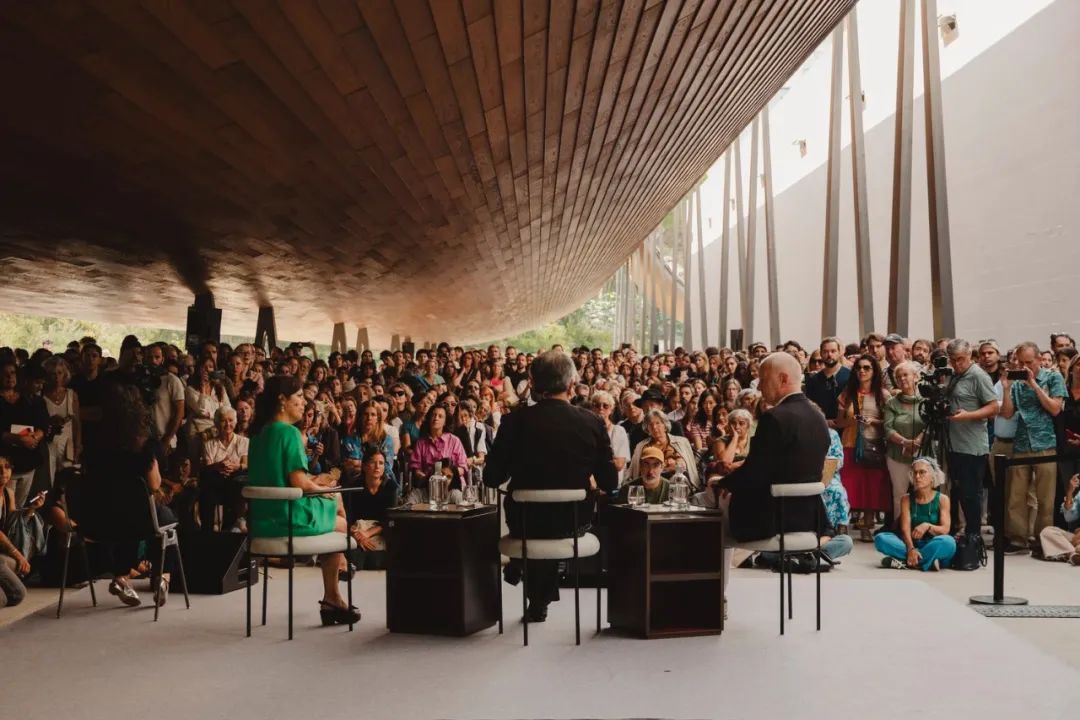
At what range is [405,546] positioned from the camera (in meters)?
4.84

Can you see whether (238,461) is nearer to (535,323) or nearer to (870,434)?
(870,434)

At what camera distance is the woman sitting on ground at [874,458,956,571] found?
6.49 m

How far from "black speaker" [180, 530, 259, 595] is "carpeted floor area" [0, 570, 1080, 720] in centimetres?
53

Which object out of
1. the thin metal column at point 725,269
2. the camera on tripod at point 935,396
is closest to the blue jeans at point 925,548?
the camera on tripod at point 935,396

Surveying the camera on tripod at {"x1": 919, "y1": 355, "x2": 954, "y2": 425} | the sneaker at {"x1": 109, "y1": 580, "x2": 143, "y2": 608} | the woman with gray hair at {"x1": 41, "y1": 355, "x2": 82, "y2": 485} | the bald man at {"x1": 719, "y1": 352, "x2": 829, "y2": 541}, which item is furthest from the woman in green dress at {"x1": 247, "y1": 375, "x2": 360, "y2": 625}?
the camera on tripod at {"x1": 919, "y1": 355, "x2": 954, "y2": 425}

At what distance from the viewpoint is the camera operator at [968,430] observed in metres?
6.88

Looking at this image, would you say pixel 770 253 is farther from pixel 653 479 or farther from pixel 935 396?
pixel 653 479

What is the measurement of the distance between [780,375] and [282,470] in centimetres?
238

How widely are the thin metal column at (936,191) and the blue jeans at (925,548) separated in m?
4.32

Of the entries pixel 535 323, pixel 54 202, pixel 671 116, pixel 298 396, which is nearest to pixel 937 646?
pixel 298 396

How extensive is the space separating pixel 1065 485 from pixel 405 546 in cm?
503

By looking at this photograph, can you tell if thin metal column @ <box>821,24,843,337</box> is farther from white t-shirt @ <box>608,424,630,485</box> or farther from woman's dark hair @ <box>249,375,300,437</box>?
woman's dark hair @ <box>249,375,300,437</box>

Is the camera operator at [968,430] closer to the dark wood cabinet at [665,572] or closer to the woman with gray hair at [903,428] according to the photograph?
the woman with gray hair at [903,428]

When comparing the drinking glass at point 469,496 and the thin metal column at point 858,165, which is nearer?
the drinking glass at point 469,496
